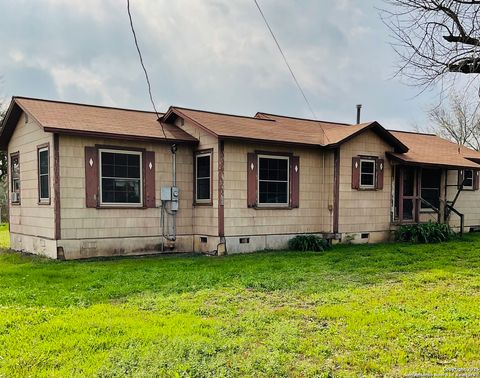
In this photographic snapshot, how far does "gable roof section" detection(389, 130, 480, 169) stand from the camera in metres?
13.3

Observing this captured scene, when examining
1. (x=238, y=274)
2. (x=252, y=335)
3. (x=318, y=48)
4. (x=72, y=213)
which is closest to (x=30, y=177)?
(x=72, y=213)

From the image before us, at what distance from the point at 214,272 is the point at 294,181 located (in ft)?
14.9

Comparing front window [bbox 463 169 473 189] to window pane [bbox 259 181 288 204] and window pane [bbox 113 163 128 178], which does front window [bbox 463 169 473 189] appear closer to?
window pane [bbox 259 181 288 204]

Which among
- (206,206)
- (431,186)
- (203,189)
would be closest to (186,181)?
(203,189)

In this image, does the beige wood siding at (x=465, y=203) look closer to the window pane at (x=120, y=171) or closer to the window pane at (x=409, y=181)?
the window pane at (x=409, y=181)

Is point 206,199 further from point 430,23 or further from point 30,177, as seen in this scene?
point 430,23

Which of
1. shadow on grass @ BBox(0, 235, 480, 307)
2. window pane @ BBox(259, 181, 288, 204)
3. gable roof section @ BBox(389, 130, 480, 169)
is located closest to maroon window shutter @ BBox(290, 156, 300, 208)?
window pane @ BBox(259, 181, 288, 204)

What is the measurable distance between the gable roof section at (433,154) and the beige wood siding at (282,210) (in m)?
2.44

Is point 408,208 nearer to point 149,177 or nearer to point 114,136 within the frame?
point 149,177

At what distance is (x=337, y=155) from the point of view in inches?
467

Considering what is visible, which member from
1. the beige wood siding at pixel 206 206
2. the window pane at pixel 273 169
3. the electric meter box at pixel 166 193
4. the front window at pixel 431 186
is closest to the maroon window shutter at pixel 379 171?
the front window at pixel 431 186

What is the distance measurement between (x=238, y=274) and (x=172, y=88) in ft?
17.4

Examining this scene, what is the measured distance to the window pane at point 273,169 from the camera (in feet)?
36.9

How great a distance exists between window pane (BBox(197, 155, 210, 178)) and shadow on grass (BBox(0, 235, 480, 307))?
232 centimetres
